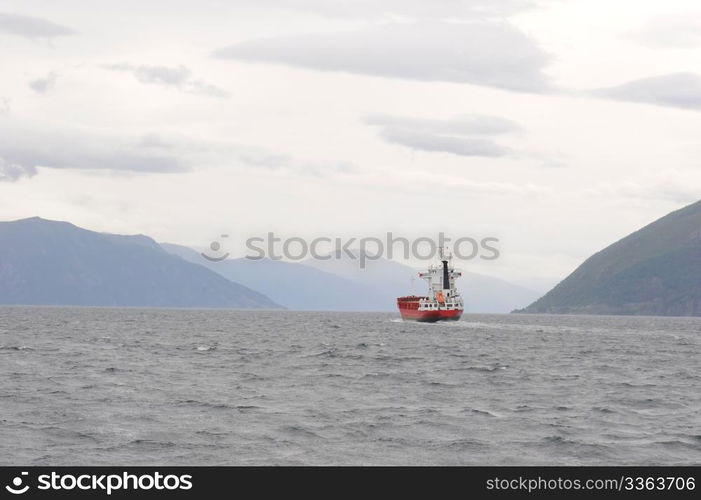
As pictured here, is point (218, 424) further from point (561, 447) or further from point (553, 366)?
point (553, 366)

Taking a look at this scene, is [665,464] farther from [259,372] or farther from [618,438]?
[259,372]

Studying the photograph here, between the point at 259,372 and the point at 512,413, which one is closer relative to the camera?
the point at 512,413

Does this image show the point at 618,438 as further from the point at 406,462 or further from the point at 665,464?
the point at 406,462

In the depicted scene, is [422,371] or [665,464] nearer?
[665,464]

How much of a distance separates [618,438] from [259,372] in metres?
37.6

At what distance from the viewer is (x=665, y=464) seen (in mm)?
39969

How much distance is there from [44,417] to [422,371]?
3833 centimetres

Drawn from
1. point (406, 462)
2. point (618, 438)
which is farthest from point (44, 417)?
point (618, 438)

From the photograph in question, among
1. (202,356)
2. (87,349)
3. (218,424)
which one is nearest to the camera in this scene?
(218,424)

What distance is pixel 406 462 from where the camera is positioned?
131 ft
